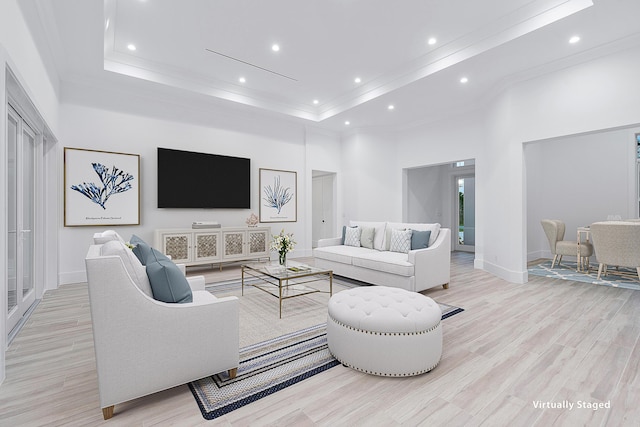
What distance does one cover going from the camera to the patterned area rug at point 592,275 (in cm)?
431

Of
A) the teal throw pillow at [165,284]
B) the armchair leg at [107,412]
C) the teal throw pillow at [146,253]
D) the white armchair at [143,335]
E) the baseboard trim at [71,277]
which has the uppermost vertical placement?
the teal throw pillow at [146,253]

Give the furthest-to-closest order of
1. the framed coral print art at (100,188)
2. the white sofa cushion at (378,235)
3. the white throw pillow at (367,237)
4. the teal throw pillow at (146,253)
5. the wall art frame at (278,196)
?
1. the wall art frame at (278,196)
2. the white throw pillow at (367,237)
3. the white sofa cushion at (378,235)
4. the framed coral print art at (100,188)
5. the teal throw pillow at (146,253)

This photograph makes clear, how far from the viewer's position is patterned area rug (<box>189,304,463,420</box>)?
1.68 metres

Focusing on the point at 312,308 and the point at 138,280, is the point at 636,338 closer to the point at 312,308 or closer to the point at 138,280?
the point at 312,308

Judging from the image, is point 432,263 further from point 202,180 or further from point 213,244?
point 202,180

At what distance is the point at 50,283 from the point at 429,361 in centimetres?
475

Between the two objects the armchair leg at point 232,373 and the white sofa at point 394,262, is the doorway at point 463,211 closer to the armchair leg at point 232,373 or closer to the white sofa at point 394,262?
the white sofa at point 394,262

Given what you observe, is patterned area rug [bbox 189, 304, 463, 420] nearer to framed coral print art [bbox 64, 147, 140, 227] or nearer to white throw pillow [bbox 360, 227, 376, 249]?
white throw pillow [bbox 360, 227, 376, 249]

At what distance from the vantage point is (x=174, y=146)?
5.18m

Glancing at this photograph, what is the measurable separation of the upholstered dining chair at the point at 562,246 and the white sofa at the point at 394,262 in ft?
9.95

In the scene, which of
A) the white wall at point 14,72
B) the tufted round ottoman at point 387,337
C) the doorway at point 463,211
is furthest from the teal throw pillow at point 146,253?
the doorway at point 463,211

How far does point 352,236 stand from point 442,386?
3.19m

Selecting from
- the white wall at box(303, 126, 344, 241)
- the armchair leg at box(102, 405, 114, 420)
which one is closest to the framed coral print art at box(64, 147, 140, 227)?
the white wall at box(303, 126, 344, 241)

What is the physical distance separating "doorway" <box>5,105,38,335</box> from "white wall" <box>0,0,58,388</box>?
0.33 metres
